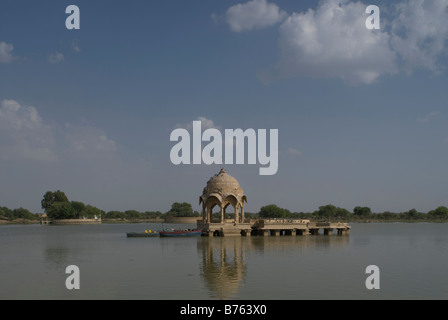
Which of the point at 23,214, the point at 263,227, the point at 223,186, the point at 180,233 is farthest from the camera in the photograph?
the point at 23,214

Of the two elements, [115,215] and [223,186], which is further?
[115,215]

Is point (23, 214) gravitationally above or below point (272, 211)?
below

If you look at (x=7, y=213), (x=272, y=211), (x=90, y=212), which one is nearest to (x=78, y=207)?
(x=90, y=212)

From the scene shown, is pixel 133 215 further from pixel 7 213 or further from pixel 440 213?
pixel 440 213

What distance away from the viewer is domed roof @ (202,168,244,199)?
63281 millimetres

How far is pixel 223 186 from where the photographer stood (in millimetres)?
63406

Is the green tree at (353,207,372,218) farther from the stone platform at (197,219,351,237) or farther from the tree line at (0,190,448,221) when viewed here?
the stone platform at (197,219,351,237)

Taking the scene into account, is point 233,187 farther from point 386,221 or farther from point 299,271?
point 386,221

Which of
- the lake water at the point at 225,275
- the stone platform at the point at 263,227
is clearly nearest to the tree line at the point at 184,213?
the stone platform at the point at 263,227

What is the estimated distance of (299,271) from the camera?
2695 centimetres

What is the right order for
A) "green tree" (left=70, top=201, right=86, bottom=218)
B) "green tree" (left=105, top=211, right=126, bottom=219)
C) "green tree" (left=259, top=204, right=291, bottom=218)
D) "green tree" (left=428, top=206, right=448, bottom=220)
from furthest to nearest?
1. "green tree" (left=105, top=211, right=126, bottom=219)
2. "green tree" (left=428, top=206, right=448, bottom=220)
3. "green tree" (left=70, top=201, right=86, bottom=218)
4. "green tree" (left=259, top=204, right=291, bottom=218)

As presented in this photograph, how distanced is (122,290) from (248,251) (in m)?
18.9

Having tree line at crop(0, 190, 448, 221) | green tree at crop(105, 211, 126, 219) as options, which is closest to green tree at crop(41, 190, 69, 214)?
tree line at crop(0, 190, 448, 221)
